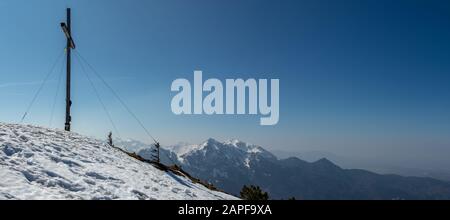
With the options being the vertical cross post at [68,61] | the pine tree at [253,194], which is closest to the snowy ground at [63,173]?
the vertical cross post at [68,61]

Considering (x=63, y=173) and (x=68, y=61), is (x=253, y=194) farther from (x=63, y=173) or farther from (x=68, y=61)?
(x=63, y=173)

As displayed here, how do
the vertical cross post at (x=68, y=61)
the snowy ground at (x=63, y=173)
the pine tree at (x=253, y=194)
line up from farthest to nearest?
the pine tree at (x=253, y=194), the vertical cross post at (x=68, y=61), the snowy ground at (x=63, y=173)

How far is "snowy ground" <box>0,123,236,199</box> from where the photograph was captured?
10586 millimetres

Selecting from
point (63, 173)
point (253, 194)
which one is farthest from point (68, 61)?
point (253, 194)

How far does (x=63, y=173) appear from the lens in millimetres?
12938

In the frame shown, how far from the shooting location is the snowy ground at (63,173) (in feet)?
34.7

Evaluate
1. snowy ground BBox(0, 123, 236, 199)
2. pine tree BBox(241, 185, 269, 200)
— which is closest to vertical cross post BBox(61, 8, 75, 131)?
snowy ground BBox(0, 123, 236, 199)

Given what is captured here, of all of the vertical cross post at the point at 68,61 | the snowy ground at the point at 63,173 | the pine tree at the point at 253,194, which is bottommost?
the pine tree at the point at 253,194

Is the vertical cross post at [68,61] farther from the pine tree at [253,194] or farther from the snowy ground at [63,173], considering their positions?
the pine tree at [253,194]

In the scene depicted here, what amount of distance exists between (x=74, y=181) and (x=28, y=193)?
2711mm

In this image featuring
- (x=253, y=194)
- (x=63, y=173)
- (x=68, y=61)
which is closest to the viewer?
(x=63, y=173)

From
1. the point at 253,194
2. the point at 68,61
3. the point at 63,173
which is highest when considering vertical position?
the point at 68,61

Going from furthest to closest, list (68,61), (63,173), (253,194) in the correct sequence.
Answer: (253,194) < (68,61) < (63,173)
